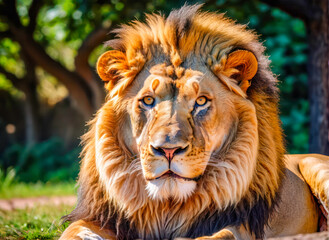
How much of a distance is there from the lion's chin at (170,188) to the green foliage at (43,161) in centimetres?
784

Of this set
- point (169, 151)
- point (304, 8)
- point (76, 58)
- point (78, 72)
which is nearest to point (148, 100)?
point (169, 151)

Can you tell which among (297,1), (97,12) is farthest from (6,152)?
(297,1)

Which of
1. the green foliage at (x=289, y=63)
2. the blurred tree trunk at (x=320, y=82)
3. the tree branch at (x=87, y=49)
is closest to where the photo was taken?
the blurred tree trunk at (x=320, y=82)

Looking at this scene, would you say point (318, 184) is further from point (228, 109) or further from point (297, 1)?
point (297, 1)

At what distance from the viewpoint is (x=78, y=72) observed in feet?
30.4

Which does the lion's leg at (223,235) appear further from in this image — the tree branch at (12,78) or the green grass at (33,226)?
the tree branch at (12,78)

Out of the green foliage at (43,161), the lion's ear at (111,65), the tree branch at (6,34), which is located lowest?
the green foliage at (43,161)

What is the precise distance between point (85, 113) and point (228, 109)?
23.9 ft

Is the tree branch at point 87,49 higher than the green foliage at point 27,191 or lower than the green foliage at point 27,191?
higher

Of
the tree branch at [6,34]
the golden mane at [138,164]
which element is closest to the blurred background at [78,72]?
the tree branch at [6,34]

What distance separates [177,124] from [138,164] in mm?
449

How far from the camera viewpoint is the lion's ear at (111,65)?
310cm

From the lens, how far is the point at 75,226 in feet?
9.49

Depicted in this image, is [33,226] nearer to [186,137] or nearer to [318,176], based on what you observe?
[186,137]
